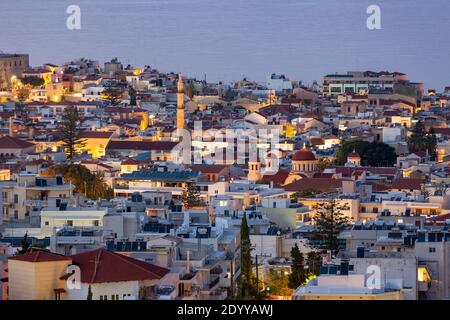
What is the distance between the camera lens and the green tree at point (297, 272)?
1419 cm

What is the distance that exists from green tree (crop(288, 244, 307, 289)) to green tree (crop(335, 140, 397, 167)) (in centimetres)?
1441

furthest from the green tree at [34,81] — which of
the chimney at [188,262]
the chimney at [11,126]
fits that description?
the chimney at [188,262]

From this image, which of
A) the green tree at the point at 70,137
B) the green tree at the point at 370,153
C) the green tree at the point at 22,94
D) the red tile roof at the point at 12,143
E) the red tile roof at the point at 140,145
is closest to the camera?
the green tree at the point at 70,137

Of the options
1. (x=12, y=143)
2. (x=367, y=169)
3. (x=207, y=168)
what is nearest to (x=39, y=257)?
(x=207, y=168)

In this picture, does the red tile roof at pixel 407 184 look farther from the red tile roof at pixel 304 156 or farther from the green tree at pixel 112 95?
the green tree at pixel 112 95

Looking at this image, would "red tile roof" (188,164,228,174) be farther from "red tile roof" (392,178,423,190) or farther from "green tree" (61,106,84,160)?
"green tree" (61,106,84,160)

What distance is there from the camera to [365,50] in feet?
179

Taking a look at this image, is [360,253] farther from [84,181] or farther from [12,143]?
[12,143]

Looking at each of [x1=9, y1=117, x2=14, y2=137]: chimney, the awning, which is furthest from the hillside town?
[x1=9, y1=117, x2=14, y2=137]: chimney

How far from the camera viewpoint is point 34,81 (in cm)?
4288

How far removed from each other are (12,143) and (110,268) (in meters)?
17.5

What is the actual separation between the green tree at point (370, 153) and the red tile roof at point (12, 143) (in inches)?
194
